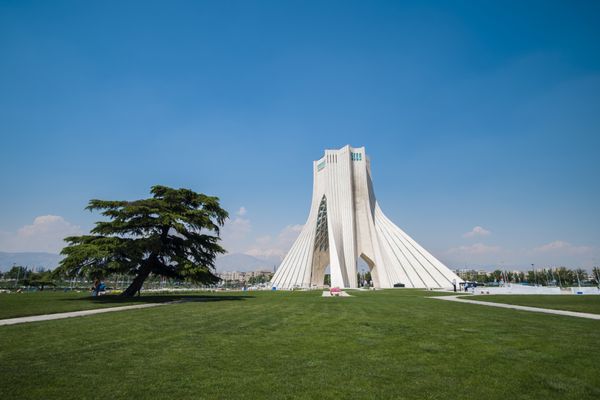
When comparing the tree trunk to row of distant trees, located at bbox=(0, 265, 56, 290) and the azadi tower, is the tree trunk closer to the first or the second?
row of distant trees, located at bbox=(0, 265, 56, 290)

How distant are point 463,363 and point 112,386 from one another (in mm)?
5000

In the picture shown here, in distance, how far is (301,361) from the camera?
5512mm

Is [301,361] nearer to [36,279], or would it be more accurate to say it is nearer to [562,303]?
[562,303]

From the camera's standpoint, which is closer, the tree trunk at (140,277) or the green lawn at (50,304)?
the green lawn at (50,304)

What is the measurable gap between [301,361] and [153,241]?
56.1 ft

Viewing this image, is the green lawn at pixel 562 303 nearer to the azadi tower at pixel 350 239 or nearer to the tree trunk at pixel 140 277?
the azadi tower at pixel 350 239

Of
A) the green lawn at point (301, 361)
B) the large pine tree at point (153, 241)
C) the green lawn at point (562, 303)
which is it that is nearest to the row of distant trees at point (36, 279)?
the large pine tree at point (153, 241)

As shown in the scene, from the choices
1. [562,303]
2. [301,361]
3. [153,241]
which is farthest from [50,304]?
[562,303]

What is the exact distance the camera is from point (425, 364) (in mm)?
5336

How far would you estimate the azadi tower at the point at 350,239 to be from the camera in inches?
1606

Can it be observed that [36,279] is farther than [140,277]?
No

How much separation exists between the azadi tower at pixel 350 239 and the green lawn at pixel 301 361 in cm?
3209

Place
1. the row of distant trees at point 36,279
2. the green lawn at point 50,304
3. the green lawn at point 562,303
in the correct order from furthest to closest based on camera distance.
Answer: the row of distant trees at point 36,279 < the green lawn at point 562,303 < the green lawn at point 50,304

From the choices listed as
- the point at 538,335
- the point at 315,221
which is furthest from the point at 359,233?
the point at 538,335
